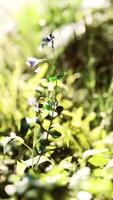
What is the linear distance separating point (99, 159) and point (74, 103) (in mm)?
951

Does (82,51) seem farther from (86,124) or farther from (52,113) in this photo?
(52,113)

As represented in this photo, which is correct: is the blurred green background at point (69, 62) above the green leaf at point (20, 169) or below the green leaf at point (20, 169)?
above

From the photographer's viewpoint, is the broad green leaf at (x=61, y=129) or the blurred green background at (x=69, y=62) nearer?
the broad green leaf at (x=61, y=129)

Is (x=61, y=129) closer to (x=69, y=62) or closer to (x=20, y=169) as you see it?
(x=20, y=169)

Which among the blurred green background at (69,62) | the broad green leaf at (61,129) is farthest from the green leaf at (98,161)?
the blurred green background at (69,62)

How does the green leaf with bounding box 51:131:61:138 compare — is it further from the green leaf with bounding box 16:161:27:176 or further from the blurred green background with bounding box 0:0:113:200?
the blurred green background with bounding box 0:0:113:200

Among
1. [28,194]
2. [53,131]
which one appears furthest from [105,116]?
[28,194]

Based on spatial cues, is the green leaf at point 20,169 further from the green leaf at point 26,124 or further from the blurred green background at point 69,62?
the blurred green background at point 69,62

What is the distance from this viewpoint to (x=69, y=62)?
267 cm

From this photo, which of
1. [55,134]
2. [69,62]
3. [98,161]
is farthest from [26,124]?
[69,62]

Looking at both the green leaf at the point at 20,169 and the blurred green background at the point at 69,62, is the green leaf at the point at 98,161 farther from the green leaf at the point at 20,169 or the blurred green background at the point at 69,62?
the blurred green background at the point at 69,62

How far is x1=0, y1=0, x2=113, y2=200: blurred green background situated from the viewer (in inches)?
71.1

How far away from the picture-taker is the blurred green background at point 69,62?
1.81 metres

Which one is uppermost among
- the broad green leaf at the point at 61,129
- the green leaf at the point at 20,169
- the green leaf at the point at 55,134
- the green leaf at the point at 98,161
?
the broad green leaf at the point at 61,129
